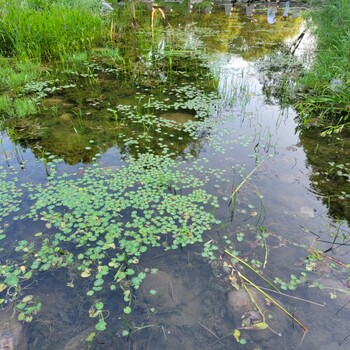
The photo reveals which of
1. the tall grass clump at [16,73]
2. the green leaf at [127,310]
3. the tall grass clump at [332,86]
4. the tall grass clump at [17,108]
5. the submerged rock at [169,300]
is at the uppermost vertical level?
the tall grass clump at [332,86]

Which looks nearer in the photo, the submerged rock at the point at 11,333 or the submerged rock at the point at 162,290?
the submerged rock at the point at 11,333

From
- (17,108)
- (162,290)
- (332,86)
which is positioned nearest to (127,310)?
(162,290)

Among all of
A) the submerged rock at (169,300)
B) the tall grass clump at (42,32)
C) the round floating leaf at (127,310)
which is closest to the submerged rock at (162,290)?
the submerged rock at (169,300)

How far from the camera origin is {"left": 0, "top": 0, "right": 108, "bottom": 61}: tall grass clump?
5926 millimetres

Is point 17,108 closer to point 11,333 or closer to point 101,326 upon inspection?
point 11,333

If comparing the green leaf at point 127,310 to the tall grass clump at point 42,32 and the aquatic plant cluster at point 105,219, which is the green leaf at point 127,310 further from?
the tall grass clump at point 42,32

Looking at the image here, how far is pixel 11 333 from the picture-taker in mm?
A: 1894

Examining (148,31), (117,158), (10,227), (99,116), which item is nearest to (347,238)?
(117,158)

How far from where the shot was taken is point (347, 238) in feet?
8.50

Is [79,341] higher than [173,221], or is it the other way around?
[173,221]

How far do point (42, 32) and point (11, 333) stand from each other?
5.66m

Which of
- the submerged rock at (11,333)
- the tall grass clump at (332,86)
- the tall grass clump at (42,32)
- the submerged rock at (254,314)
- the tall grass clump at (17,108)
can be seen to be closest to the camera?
the submerged rock at (11,333)

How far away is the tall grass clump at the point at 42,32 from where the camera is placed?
593cm

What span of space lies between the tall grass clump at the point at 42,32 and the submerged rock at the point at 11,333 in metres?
5.10
